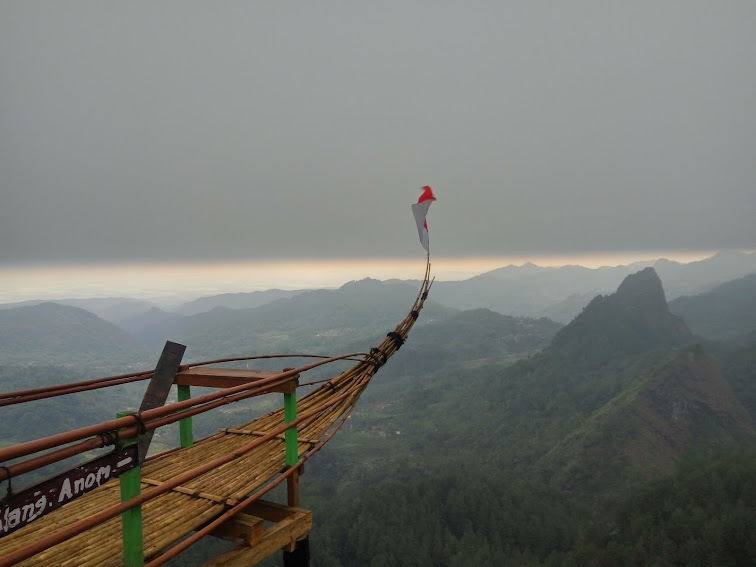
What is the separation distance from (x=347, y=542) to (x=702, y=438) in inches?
2819

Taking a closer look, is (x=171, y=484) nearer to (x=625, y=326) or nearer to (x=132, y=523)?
(x=132, y=523)

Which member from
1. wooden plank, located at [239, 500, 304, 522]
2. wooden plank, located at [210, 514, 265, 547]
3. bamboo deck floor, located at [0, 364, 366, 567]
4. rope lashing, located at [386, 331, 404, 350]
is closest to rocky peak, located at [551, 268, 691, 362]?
rope lashing, located at [386, 331, 404, 350]

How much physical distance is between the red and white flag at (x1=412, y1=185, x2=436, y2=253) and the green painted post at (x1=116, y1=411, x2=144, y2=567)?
5218 millimetres

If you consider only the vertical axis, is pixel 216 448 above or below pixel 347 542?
above

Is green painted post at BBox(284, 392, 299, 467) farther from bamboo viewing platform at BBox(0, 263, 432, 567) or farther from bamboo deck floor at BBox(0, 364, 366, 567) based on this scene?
bamboo deck floor at BBox(0, 364, 366, 567)

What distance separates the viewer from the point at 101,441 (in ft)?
8.74

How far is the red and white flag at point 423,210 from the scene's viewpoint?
7250mm

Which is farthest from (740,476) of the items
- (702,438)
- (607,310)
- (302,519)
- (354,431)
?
(607,310)

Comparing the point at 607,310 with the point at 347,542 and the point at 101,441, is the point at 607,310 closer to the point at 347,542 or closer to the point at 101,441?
the point at 347,542

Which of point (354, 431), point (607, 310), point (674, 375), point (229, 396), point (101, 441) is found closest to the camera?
point (101, 441)

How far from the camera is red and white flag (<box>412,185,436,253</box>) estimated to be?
7.25 meters

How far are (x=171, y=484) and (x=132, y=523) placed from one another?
42cm

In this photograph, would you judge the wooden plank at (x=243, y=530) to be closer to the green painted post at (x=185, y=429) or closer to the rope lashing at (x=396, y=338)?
the green painted post at (x=185, y=429)

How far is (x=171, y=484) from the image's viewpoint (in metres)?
3.10
